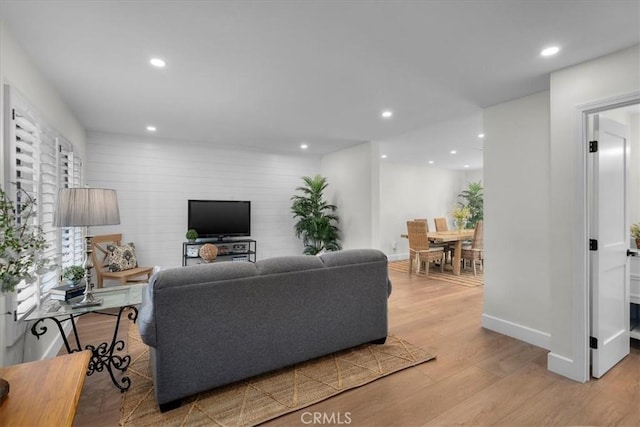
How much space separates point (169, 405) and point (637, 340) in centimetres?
426

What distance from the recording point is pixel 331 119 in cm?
396

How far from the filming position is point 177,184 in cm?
521

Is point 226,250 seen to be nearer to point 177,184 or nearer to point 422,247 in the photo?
point 177,184

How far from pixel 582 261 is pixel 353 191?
370cm

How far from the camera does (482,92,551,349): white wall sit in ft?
9.42

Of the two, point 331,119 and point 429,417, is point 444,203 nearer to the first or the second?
point 331,119

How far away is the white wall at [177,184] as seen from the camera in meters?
4.76

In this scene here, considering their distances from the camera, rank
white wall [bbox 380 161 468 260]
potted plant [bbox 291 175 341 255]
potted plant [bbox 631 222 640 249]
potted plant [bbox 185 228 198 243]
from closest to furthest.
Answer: potted plant [bbox 631 222 640 249] → potted plant [bbox 185 228 198 243] → potted plant [bbox 291 175 341 255] → white wall [bbox 380 161 468 260]

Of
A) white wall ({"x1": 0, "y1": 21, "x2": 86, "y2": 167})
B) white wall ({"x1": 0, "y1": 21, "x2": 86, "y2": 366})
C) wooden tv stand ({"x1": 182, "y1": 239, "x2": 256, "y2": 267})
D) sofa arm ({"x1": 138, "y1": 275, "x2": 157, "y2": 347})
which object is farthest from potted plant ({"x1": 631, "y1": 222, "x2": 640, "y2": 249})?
white wall ({"x1": 0, "y1": 21, "x2": 86, "y2": 167})

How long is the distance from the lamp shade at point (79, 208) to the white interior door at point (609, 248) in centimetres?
378

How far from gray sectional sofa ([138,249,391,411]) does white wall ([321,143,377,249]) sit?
105 inches

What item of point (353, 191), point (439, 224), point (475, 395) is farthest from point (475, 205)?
point (475, 395)

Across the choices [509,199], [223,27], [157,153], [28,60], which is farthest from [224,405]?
[157,153]

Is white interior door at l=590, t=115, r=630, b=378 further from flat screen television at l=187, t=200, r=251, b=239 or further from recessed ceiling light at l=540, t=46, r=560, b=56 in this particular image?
flat screen television at l=187, t=200, r=251, b=239
